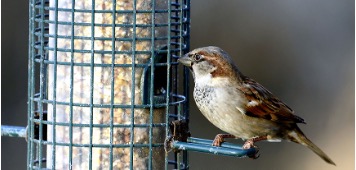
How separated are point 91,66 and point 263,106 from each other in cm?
136

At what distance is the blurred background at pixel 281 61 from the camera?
1299 cm

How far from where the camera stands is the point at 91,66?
7.85 meters

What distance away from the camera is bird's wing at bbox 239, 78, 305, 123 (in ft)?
27.9

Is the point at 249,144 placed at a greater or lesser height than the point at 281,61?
lesser

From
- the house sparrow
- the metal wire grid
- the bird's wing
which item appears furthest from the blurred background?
the metal wire grid

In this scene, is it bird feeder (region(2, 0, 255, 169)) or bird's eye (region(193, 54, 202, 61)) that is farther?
bird's eye (region(193, 54, 202, 61))

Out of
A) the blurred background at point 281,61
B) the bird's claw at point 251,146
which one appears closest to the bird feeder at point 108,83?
the bird's claw at point 251,146

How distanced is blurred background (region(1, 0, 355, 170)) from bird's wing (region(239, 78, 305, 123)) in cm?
406

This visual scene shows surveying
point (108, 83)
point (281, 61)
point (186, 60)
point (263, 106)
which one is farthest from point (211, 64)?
point (281, 61)

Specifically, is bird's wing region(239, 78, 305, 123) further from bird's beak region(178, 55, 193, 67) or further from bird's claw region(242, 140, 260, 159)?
bird's beak region(178, 55, 193, 67)

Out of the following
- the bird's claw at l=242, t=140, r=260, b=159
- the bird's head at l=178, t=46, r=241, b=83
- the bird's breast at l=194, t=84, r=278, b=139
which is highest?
the bird's head at l=178, t=46, r=241, b=83

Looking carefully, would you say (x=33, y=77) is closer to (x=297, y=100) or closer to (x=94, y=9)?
(x=94, y=9)

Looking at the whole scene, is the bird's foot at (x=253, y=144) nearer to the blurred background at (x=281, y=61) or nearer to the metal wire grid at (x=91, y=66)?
the metal wire grid at (x=91, y=66)

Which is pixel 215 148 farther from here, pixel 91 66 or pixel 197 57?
pixel 91 66
